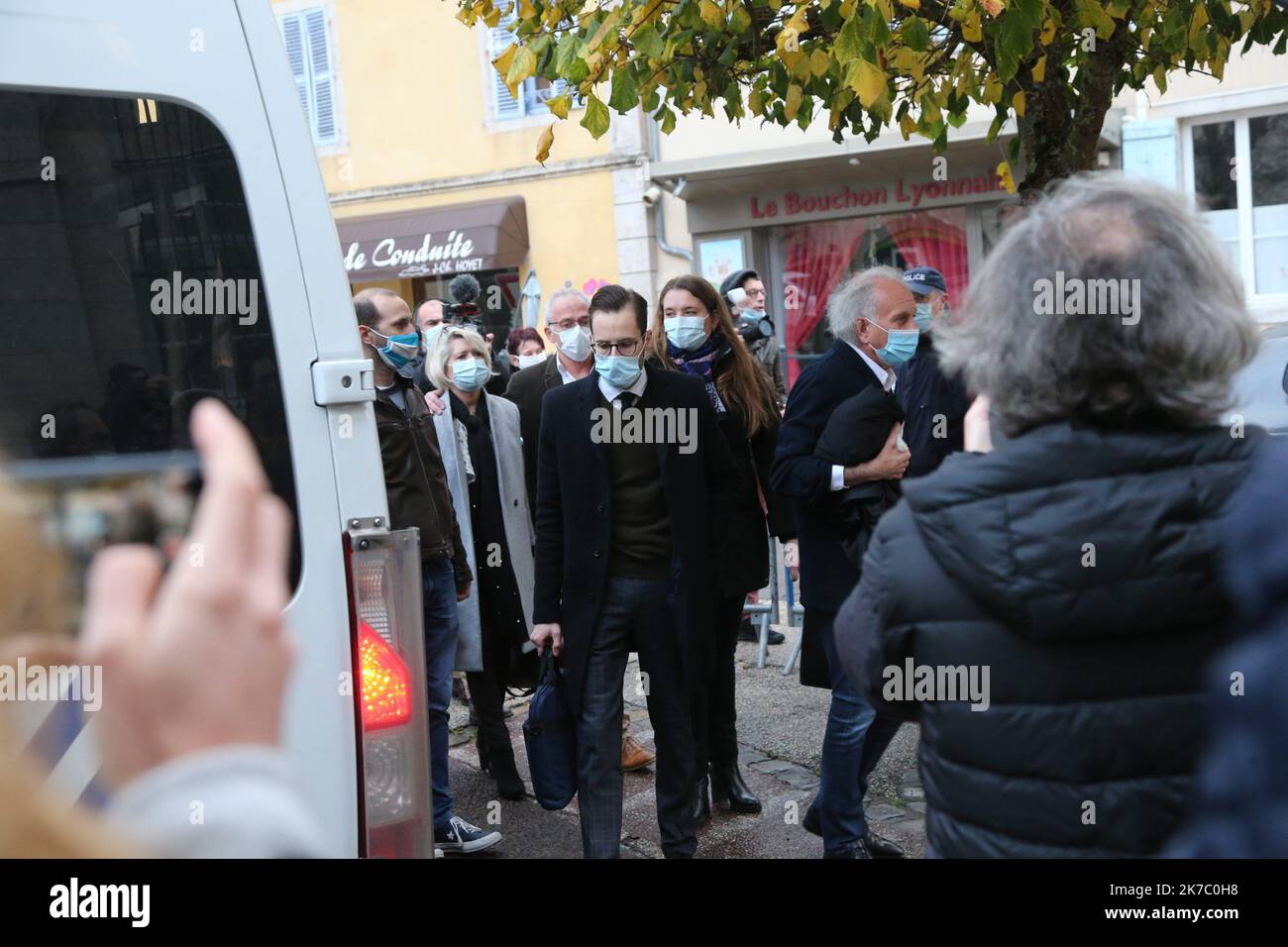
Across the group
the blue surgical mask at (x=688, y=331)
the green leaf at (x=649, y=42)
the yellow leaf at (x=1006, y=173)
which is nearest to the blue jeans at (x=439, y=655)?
the blue surgical mask at (x=688, y=331)

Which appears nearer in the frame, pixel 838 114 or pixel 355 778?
pixel 355 778

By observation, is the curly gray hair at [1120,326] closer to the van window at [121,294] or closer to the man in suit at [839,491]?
the van window at [121,294]

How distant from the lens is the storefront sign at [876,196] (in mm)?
15164

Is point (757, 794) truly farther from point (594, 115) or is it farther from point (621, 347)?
point (594, 115)

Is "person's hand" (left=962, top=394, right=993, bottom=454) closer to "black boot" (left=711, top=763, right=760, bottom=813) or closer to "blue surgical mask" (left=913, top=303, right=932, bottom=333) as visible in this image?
"blue surgical mask" (left=913, top=303, right=932, bottom=333)

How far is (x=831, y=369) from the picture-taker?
4.71m

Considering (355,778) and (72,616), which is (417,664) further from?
(72,616)

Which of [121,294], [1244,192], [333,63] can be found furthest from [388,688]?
[333,63]

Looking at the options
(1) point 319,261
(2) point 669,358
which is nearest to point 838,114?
(2) point 669,358

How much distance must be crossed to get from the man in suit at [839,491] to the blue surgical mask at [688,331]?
827 mm

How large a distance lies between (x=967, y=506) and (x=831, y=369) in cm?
290

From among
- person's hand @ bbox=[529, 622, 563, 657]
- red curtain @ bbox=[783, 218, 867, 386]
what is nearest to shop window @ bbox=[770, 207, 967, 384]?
red curtain @ bbox=[783, 218, 867, 386]

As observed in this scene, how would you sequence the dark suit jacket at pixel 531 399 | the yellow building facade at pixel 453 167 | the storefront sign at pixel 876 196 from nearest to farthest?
the dark suit jacket at pixel 531 399
the storefront sign at pixel 876 196
the yellow building facade at pixel 453 167

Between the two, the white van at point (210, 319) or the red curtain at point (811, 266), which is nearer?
the white van at point (210, 319)
